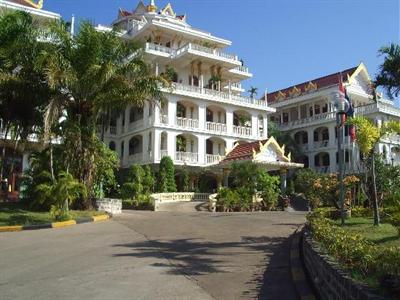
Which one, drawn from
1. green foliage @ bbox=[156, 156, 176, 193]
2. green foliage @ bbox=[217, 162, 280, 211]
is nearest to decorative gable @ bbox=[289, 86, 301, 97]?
green foliage @ bbox=[156, 156, 176, 193]

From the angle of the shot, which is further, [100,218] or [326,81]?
[326,81]

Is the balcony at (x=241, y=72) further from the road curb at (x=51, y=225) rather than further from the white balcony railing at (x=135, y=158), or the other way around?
the road curb at (x=51, y=225)

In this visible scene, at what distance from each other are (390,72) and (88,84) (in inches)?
475

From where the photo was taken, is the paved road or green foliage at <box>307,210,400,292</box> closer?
green foliage at <box>307,210,400,292</box>

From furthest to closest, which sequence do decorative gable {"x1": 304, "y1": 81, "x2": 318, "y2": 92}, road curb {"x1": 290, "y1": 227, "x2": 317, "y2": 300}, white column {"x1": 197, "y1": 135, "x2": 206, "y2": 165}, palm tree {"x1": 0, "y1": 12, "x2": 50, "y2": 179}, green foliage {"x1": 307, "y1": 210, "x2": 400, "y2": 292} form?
decorative gable {"x1": 304, "y1": 81, "x2": 318, "y2": 92} < white column {"x1": 197, "y1": 135, "x2": 206, "y2": 165} < palm tree {"x1": 0, "y1": 12, "x2": 50, "y2": 179} < road curb {"x1": 290, "y1": 227, "x2": 317, "y2": 300} < green foliage {"x1": 307, "y1": 210, "x2": 400, "y2": 292}

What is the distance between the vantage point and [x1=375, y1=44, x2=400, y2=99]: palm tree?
14.4m

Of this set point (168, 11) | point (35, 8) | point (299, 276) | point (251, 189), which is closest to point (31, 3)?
point (35, 8)

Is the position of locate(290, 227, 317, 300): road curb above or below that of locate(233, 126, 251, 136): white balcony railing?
below

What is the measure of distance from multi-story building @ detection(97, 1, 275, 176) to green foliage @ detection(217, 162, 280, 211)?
737cm

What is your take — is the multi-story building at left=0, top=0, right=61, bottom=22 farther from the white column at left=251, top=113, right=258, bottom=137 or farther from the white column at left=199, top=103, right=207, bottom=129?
the white column at left=251, top=113, right=258, bottom=137

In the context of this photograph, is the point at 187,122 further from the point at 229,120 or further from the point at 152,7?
the point at 152,7

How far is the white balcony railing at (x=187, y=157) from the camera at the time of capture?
35281 mm

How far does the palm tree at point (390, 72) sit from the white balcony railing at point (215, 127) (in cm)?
2287

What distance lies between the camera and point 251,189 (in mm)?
28547
